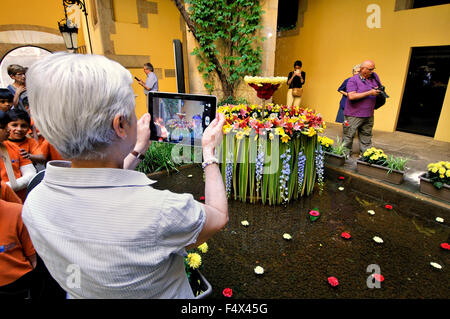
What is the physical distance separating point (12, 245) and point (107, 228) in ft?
3.05

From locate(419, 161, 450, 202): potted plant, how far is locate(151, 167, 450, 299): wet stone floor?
23.3 inches

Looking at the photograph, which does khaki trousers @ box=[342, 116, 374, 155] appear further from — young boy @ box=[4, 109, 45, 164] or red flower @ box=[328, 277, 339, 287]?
young boy @ box=[4, 109, 45, 164]

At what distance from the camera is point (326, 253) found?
6.99 ft

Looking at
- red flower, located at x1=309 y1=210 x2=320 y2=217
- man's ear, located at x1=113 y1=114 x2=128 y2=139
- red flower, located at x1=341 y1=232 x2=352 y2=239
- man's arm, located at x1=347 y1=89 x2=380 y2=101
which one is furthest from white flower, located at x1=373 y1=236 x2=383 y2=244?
man's arm, located at x1=347 y1=89 x2=380 y2=101

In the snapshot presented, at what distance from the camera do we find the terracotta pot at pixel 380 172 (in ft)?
11.0

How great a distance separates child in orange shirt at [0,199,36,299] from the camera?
44.2 inches

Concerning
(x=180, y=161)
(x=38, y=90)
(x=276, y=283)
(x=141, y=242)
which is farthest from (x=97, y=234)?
(x=180, y=161)

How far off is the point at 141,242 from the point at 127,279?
12cm

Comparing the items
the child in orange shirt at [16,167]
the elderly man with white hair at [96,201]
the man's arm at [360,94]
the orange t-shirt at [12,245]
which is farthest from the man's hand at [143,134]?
the man's arm at [360,94]

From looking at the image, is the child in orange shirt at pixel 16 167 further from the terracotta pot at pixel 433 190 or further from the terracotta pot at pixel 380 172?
the terracotta pot at pixel 433 190

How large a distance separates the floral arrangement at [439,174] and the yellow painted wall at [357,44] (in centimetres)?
361

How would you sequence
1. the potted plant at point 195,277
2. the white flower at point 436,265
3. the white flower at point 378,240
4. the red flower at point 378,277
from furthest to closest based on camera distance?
1. the white flower at point 378,240
2. the white flower at point 436,265
3. the red flower at point 378,277
4. the potted plant at point 195,277
